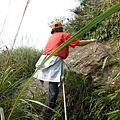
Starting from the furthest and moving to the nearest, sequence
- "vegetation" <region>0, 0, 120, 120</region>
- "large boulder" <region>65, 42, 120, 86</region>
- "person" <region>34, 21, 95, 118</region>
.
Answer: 1. "large boulder" <region>65, 42, 120, 86</region>
2. "person" <region>34, 21, 95, 118</region>
3. "vegetation" <region>0, 0, 120, 120</region>

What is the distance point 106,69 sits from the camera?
3.60m

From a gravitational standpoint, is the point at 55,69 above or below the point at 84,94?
above

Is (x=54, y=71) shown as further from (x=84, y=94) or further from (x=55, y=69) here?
(x=84, y=94)

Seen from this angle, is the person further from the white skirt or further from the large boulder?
the large boulder

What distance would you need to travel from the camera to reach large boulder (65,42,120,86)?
11.4 feet

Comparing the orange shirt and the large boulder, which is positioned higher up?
the orange shirt

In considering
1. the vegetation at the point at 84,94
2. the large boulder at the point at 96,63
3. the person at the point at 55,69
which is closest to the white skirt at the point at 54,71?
the person at the point at 55,69

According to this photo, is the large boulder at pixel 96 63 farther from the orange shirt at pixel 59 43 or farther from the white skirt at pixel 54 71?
the white skirt at pixel 54 71

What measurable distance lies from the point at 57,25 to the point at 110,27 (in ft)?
4.16

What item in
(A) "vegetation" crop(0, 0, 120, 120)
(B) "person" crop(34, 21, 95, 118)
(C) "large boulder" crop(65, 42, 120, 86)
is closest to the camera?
(A) "vegetation" crop(0, 0, 120, 120)

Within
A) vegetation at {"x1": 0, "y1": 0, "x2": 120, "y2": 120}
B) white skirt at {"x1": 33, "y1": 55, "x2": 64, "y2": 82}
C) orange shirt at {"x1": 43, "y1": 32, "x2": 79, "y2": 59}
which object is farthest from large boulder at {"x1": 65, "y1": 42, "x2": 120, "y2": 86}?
white skirt at {"x1": 33, "y1": 55, "x2": 64, "y2": 82}

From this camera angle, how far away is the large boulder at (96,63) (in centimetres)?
349

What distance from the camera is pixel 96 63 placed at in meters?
3.75

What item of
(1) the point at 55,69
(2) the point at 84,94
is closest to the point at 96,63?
(2) the point at 84,94
